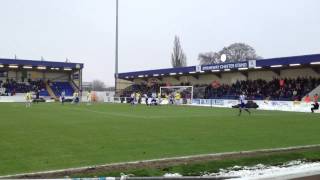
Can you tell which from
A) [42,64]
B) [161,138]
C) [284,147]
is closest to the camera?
[284,147]

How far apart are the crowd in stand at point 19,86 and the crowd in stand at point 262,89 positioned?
91.6 ft

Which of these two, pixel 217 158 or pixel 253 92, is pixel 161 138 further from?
pixel 253 92

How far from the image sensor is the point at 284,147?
14234mm

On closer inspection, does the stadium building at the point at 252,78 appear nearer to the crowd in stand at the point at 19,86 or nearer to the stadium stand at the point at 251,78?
the stadium stand at the point at 251,78

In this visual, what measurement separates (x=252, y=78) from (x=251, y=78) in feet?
0.62

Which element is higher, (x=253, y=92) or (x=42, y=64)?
(x=42, y=64)

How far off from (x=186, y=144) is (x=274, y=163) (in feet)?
13.1

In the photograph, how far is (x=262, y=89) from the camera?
57.6 metres

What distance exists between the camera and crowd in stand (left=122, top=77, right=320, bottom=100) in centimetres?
5128

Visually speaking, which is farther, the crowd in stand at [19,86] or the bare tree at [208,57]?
the bare tree at [208,57]

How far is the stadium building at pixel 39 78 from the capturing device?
74688 millimetres

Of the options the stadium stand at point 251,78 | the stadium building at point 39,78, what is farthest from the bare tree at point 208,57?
the stadium building at point 39,78

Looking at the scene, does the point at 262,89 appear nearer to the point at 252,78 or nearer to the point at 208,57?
the point at 252,78

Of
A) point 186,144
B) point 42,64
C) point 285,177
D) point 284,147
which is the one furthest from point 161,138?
point 42,64
